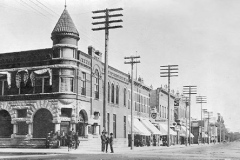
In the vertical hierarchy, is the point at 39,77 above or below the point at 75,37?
below

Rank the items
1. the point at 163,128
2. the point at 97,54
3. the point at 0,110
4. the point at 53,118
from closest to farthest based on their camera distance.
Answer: the point at 53,118 → the point at 0,110 → the point at 97,54 → the point at 163,128

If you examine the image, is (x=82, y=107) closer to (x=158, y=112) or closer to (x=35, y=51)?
(x=35, y=51)

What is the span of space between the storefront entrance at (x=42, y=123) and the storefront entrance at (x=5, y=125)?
3.24 metres

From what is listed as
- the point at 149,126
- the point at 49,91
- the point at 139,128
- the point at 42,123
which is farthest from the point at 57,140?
the point at 149,126

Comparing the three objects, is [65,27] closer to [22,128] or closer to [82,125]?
[82,125]

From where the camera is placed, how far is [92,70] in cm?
4088

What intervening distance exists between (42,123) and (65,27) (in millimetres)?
9287

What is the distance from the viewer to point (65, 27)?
124 ft

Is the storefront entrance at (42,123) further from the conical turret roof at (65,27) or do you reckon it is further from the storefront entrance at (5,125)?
the conical turret roof at (65,27)

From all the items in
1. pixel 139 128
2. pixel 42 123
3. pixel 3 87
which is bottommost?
pixel 139 128

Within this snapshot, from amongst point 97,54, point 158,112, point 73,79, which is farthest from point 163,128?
point 73,79

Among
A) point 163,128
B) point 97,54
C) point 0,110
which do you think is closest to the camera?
point 0,110

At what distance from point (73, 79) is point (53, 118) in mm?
4084

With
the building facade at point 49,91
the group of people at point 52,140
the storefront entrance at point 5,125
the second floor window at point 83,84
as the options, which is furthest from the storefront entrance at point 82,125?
the storefront entrance at point 5,125
